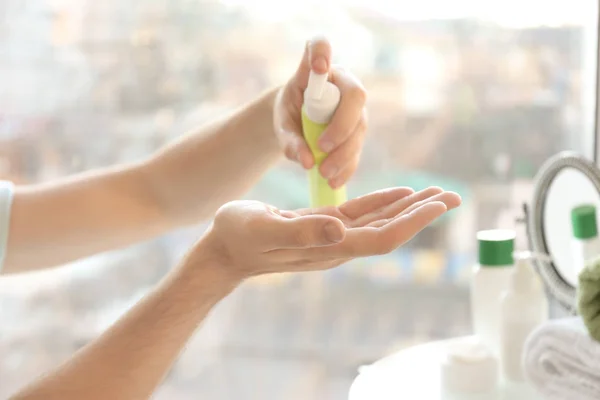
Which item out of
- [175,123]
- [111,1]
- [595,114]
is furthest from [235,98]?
[595,114]

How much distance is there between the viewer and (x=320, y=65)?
2.40ft

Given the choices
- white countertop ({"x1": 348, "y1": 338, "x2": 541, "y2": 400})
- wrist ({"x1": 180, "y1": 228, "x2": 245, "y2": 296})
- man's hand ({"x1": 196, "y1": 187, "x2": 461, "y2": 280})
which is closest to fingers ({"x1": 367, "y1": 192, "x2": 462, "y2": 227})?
man's hand ({"x1": 196, "y1": 187, "x2": 461, "y2": 280})

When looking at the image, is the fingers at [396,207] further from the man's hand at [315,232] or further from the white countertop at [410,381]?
the white countertop at [410,381]

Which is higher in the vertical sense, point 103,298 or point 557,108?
point 557,108

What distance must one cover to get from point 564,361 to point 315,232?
1.16 feet

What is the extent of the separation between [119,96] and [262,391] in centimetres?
56

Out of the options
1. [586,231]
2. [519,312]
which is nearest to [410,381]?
[519,312]

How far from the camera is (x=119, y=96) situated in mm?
1240

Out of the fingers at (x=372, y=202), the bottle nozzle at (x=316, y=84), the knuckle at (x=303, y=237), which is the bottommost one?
the fingers at (x=372, y=202)

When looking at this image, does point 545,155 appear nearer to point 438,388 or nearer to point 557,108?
point 557,108

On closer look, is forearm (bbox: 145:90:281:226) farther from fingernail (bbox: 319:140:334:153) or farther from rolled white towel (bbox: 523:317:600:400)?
rolled white towel (bbox: 523:317:600:400)

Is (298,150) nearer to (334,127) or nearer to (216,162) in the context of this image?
(334,127)

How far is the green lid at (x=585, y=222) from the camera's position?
90cm

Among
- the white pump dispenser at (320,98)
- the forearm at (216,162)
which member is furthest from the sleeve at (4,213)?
the white pump dispenser at (320,98)
